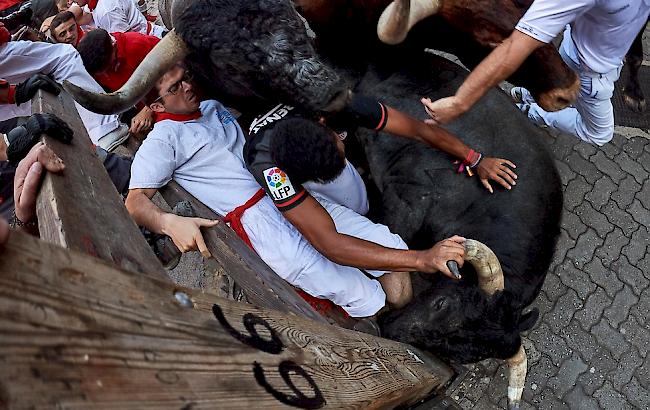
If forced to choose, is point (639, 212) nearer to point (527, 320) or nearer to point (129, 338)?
point (527, 320)

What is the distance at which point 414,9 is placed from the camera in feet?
10.4

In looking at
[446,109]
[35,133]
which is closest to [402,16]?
[446,109]

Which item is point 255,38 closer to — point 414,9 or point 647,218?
point 414,9

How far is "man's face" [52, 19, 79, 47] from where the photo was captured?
4402 mm

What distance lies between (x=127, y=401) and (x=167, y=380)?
10 cm

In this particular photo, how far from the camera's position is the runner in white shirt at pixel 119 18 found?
483 cm

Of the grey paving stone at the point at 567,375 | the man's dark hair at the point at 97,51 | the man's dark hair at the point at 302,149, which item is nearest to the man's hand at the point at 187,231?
the man's dark hair at the point at 302,149

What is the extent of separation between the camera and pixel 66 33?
4418mm

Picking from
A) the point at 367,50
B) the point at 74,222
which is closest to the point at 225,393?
the point at 74,222

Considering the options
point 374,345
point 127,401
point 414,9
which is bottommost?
point 374,345

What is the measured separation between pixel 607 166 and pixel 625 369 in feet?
5.30

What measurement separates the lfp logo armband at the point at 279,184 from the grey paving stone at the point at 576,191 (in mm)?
2722

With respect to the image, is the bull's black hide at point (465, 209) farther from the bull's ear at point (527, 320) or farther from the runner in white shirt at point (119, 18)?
the runner in white shirt at point (119, 18)

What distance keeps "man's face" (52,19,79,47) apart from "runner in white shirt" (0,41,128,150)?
406mm
